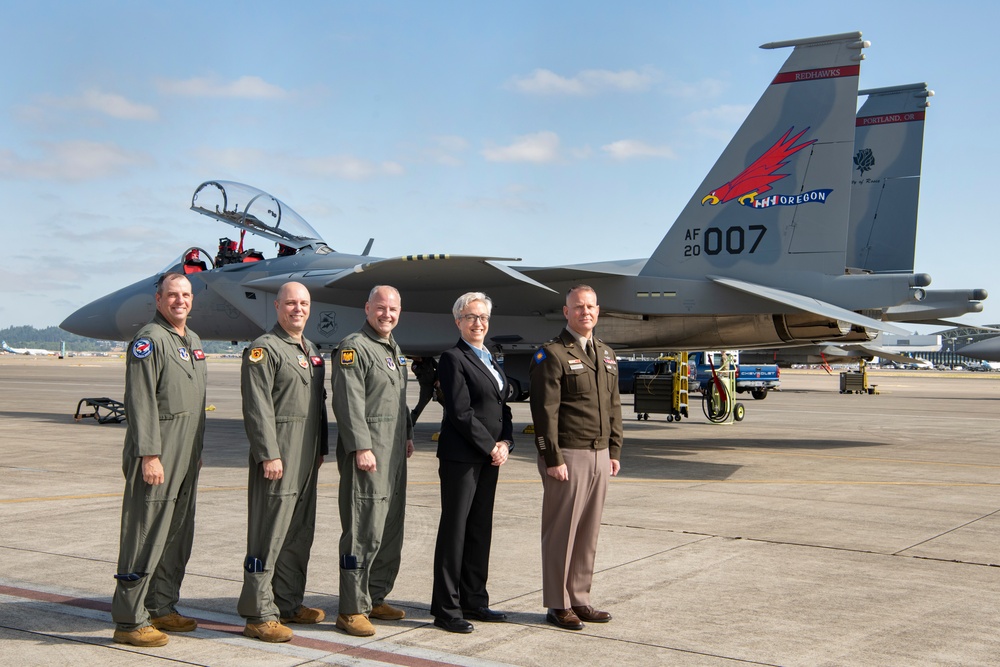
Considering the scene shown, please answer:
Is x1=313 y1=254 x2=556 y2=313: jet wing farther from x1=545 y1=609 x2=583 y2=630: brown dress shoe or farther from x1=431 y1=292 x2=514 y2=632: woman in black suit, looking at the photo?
x1=545 y1=609 x2=583 y2=630: brown dress shoe

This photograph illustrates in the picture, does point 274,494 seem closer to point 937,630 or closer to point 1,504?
point 937,630

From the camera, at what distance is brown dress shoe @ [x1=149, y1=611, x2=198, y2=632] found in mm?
4560

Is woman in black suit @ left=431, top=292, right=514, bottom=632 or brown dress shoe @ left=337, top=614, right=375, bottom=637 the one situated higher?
woman in black suit @ left=431, top=292, right=514, bottom=632

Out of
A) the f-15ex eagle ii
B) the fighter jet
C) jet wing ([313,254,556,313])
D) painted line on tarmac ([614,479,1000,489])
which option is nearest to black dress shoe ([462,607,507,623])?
painted line on tarmac ([614,479,1000,489])

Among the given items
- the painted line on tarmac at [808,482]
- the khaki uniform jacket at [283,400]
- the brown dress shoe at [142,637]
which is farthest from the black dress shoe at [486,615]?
the painted line on tarmac at [808,482]

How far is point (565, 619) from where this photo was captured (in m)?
4.73

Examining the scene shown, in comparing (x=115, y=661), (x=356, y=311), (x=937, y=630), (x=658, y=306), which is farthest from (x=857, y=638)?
(x=356, y=311)

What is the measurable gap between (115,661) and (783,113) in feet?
36.4

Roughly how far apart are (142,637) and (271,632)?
2.00ft

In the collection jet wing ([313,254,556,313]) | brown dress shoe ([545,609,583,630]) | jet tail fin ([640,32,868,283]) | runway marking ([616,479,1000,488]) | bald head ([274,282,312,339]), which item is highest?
jet tail fin ([640,32,868,283])

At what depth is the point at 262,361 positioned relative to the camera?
4.57 metres

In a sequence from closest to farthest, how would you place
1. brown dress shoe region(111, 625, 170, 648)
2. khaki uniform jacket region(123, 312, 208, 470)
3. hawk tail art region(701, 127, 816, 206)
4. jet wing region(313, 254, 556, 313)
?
1. brown dress shoe region(111, 625, 170, 648)
2. khaki uniform jacket region(123, 312, 208, 470)
3. hawk tail art region(701, 127, 816, 206)
4. jet wing region(313, 254, 556, 313)

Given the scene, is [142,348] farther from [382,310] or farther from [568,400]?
[568,400]

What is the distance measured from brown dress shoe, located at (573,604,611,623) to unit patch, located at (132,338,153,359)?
2653mm
